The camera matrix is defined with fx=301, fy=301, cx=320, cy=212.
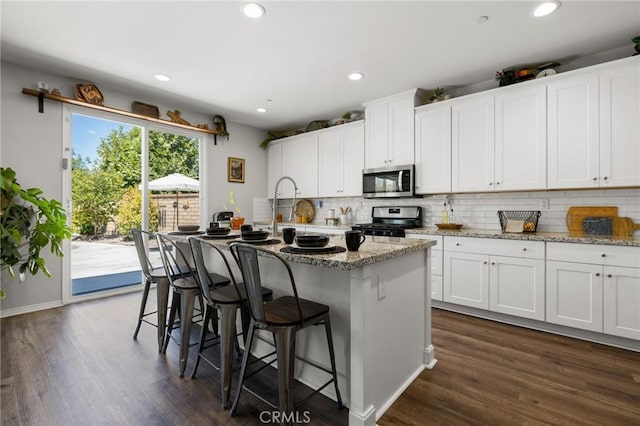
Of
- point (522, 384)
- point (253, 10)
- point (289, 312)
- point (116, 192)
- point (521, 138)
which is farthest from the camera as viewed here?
point (116, 192)

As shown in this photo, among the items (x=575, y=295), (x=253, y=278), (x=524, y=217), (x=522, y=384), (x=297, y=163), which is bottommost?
(x=522, y=384)

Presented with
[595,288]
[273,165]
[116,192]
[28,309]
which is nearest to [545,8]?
[595,288]

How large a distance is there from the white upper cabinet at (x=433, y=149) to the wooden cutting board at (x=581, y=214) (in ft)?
3.86

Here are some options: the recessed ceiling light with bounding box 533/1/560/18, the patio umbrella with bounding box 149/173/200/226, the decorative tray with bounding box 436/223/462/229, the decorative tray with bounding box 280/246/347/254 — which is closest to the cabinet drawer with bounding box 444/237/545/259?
the decorative tray with bounding box 436/223/462/229

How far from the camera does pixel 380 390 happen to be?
5.49 ft

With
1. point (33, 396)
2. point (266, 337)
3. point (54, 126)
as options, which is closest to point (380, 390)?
point (266, 337)

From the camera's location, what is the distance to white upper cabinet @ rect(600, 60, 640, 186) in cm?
255

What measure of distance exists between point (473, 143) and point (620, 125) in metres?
1.17

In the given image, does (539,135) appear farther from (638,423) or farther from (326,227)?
(326,227)

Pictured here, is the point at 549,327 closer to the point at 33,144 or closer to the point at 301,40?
the point at 301,40

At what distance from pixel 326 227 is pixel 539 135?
276 centimetres

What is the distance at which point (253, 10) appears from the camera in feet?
7.36

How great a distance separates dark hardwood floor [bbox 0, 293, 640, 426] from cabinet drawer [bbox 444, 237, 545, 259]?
29.1 inches

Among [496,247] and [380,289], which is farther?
[496,247]
